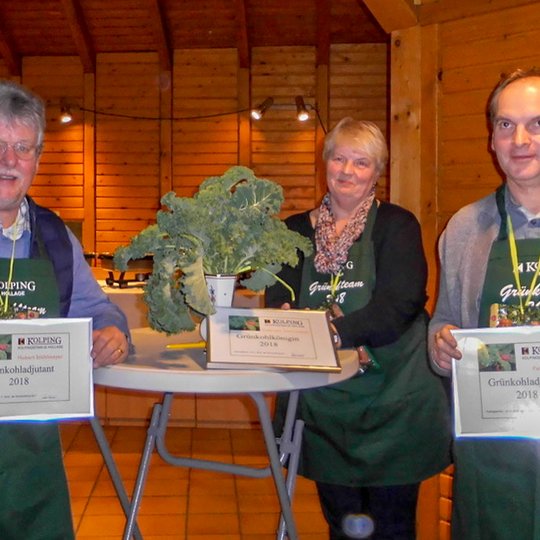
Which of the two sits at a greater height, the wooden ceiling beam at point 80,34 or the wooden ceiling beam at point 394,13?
the wooden ceiling beam at point 80,34

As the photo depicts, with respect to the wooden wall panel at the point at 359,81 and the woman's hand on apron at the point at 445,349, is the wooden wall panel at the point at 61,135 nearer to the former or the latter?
the wooden wall panel at the point at 359,81

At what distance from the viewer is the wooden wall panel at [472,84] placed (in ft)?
9.52

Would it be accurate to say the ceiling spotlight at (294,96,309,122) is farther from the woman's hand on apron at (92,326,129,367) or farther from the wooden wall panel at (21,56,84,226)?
the woman's hand on apron at (92,326,129,367)

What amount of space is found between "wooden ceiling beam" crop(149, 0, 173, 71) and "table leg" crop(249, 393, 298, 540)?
8.43 meters

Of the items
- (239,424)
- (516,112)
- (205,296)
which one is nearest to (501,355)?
(516,112)

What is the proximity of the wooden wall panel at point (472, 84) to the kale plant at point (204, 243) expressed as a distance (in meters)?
1.35

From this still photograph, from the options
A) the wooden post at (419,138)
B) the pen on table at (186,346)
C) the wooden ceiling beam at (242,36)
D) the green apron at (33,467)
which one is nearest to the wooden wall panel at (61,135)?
the wooden ceiling beam at (242,36)

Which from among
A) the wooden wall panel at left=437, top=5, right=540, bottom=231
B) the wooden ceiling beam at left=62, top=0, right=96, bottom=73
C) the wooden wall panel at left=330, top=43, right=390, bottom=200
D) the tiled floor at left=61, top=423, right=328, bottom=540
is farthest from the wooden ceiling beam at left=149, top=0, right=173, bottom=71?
the wooden wall panel at left=437, top=5, right=540, bottom=231

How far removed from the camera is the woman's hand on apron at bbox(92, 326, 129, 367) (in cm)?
181

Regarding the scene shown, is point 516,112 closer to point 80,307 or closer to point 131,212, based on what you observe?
point 80,307

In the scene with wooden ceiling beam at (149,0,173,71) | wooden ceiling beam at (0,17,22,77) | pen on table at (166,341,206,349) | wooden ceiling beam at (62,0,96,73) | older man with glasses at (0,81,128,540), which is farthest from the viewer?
wooden ceiling beam at (0,17,22,77)

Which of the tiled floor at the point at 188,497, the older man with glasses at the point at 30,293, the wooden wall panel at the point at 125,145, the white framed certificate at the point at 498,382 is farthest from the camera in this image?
the wooden wall panel at the point at 125,145

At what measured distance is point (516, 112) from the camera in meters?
1.70

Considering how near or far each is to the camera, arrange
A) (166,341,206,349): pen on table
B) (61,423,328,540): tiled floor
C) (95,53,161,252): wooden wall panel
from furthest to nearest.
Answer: (95,53,161,252): wooden wall panel → (61,423,328,540): tiled floor → (166,341,206,349): pen on table
